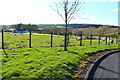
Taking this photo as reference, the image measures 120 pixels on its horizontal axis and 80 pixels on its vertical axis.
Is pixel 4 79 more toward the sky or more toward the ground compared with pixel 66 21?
more toward the ground

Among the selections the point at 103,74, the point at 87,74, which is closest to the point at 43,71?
the point at 87,74

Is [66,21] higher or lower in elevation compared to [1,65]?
higher

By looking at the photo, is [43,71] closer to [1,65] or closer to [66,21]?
[1,65]

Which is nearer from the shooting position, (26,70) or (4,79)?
(4,79)

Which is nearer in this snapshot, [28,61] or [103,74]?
[103,74]

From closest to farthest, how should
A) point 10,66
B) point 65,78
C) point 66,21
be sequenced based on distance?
point 65,78 → point 10,66 → point 66,21

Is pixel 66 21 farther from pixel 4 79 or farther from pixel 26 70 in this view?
pixel 4 79

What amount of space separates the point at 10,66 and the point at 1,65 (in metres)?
0.44

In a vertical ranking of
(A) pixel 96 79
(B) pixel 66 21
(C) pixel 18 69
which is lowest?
(A) pixel 96 79

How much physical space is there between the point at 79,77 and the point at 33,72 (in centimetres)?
177

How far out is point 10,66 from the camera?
5.82 m

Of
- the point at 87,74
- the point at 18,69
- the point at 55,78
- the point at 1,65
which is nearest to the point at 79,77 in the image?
the point at 87,74

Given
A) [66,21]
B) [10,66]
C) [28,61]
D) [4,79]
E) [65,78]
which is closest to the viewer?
[4,79]

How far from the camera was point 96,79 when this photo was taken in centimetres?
523
